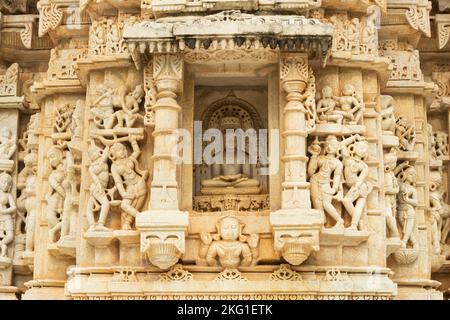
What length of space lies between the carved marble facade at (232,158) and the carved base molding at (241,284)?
18 millimetres

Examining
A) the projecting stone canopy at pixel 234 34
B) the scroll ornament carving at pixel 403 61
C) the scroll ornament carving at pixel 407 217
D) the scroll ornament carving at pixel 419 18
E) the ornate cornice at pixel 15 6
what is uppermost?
the ornate cornice at pixel 15 6

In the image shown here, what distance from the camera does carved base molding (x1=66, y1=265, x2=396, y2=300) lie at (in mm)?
9680

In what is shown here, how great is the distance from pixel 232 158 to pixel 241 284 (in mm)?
1823

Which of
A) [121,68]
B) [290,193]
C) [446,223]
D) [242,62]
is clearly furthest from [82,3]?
[446,223]

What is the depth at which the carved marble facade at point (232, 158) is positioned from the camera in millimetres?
9719

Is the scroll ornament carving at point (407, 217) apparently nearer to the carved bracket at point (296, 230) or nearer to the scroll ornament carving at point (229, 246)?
the carved bracket at point (296, 230)

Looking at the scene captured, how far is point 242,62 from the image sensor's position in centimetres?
1037

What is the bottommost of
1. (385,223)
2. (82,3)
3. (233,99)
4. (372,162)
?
(385,223)

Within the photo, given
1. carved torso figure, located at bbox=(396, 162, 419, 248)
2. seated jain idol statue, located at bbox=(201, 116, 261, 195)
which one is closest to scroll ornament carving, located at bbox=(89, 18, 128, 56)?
seated jain idol statue, located at bbox=(201, 116, 261, 195)

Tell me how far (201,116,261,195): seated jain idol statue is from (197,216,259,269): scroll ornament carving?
739mm

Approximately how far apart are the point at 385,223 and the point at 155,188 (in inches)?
120

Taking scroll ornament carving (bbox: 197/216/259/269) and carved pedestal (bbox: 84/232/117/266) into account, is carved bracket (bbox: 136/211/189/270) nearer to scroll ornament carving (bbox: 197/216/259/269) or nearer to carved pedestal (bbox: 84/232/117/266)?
scroll ornament carving (bbox: 197/216/259/269)

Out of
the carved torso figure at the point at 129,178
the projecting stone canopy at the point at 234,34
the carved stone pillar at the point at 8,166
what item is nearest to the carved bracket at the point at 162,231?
the carved torso figure at the point at 129,178

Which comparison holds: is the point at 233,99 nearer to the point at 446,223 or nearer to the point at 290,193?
the point at 290,193
